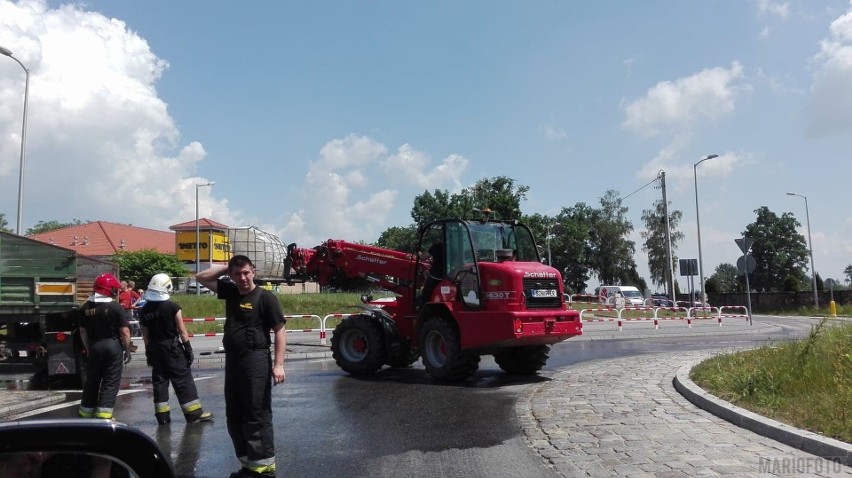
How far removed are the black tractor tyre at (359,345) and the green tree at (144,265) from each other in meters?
40.3

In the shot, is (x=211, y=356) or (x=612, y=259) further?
(x=612, y=259)

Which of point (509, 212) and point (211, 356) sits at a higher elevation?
point (509, 212)

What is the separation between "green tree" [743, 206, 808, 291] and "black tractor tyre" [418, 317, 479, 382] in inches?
3432

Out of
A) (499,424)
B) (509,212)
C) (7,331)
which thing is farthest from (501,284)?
(509,212)

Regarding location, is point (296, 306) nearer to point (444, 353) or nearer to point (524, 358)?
point (524, 358)

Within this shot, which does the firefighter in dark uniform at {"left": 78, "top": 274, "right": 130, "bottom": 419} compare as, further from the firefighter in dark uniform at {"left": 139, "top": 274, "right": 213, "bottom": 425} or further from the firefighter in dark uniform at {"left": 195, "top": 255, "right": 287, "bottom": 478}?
the firefighter in dark uniform at {"left": 195, "top": 255, "right": 287, "bottom": 478}

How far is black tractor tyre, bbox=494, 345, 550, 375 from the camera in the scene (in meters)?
12.2

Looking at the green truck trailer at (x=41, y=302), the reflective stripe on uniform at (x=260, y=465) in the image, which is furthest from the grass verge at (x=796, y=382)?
the green truck trailer at (x=41, y=302)

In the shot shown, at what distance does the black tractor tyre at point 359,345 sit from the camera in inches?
487

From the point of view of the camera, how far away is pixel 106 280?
25.5ft

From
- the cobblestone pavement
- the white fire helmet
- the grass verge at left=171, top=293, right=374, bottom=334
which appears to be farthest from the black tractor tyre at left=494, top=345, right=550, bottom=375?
the grass verge at left=171, top=293, right=374, bottom=334

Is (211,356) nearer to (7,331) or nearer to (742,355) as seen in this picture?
(7,331)

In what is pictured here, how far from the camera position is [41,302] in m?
11.2

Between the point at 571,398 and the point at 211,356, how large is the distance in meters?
10.8
